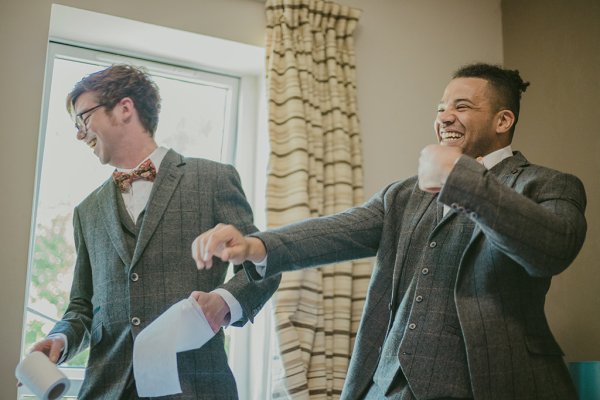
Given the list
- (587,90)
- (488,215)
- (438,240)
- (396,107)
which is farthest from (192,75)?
(488,215)

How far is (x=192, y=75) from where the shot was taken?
11.1ft

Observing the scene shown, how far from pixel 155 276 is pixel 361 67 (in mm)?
1833

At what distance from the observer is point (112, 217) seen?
204cm

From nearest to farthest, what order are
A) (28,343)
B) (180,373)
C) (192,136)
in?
1. (180,373)
2. (28,343)
3. (192,136)

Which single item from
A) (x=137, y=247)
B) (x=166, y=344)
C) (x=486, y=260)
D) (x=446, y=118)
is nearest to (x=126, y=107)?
(x=137, y=247)

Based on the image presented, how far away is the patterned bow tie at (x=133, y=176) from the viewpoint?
6.99 feet

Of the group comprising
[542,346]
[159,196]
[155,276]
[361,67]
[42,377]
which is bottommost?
[42,377]

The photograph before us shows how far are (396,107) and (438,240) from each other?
189cm

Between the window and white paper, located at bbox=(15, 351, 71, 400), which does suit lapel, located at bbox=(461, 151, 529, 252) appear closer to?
white paper, located at bbox=(15, 351, 71, 400)

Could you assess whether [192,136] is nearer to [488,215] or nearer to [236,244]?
[236,244]

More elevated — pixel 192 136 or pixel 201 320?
pixel 192 136

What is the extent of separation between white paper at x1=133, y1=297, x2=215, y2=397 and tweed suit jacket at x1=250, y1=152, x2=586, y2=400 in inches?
8.9

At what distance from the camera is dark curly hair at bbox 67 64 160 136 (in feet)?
7.30

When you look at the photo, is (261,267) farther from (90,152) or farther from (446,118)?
(90,152)
